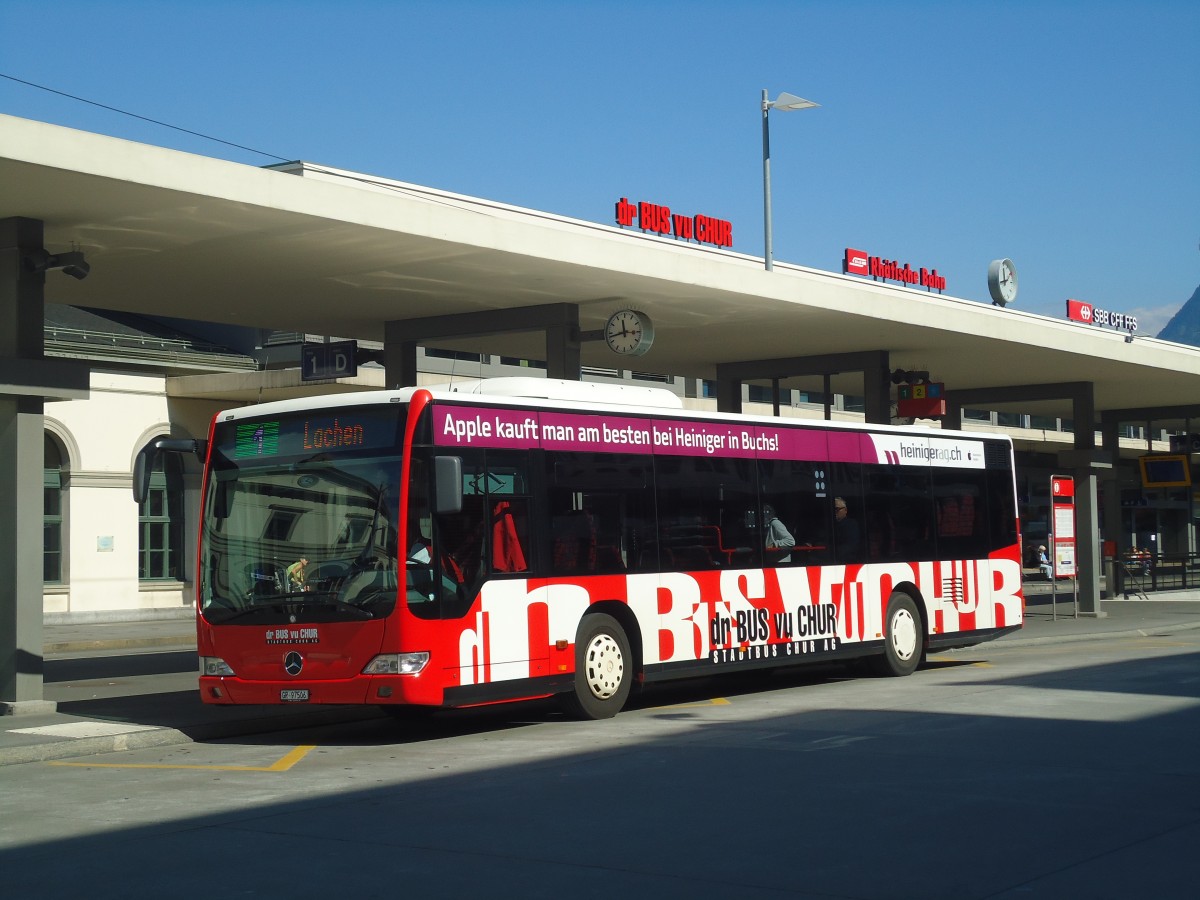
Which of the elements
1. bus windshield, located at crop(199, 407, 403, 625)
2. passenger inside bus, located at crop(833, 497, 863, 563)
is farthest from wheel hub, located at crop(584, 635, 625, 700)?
passenger inside bus, located at crop(833, 497, 863, 563)

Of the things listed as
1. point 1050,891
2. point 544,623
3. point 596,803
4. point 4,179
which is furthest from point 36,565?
point 1050,891

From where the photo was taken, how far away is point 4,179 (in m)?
13.4

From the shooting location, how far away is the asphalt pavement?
13.3m

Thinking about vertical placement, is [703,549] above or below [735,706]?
above

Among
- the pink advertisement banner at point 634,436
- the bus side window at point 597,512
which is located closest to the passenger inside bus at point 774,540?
the pink advertisement banner at point 634,436

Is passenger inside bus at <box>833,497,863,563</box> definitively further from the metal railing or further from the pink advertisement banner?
the metal railing

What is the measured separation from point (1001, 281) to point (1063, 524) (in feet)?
59.9

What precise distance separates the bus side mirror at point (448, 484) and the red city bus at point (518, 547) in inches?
0.7

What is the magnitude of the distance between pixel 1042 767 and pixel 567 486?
18.1ft

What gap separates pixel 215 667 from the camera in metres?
13.7

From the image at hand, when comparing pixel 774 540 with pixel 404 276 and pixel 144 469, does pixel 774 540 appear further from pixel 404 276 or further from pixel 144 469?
pixel 144 469

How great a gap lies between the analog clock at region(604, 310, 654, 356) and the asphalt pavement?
7.20 meters

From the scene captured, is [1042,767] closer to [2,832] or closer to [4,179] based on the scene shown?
[2,832]

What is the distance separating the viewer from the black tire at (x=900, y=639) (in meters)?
18.6
